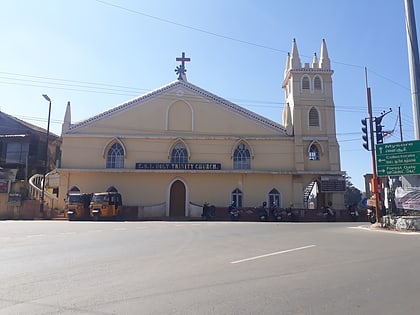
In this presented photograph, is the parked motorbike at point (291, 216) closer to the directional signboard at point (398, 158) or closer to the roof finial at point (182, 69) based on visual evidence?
the directional signboard at point (398, 158)

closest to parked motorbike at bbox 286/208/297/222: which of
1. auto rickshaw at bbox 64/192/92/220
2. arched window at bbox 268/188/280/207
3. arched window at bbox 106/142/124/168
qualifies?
arched window at bbox 268/188/280/207

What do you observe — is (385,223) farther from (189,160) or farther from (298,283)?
(189,160)

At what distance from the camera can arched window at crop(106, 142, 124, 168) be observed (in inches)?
1271

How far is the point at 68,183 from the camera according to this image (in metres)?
31.8

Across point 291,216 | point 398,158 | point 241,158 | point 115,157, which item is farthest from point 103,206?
point 398,158

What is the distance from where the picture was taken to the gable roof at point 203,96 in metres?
33.0

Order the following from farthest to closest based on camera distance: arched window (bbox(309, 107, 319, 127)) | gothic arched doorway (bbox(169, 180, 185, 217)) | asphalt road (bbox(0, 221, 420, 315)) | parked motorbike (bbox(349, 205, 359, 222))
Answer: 1. arched window (bbox(309, 107, 319, 127))
2. gothic arched doorway (bbox(169, 180, 185, 217))
3. parked motorbike (bbox(349, 205, 359, 222))
4. asphalt road (bbox(0, 221, 420, 315))

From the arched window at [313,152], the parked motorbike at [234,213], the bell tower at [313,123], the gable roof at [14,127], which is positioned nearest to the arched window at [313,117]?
the bell tower at [313,123]

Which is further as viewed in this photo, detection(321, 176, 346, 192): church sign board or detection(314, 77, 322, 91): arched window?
detection(314, 77, 322, 91): arched window

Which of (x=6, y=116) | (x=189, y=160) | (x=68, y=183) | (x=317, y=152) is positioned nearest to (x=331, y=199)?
(x=317, y=152)

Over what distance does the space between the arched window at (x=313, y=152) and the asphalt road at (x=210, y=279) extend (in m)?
22.1

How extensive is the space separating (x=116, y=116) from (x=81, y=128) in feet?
10.2

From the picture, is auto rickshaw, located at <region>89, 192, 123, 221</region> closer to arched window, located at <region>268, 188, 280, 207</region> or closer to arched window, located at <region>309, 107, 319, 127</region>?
arched window, located at <region>268, 188, 280, 207</region>

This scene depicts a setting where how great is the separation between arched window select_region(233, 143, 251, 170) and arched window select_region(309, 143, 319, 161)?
5.26 meters
